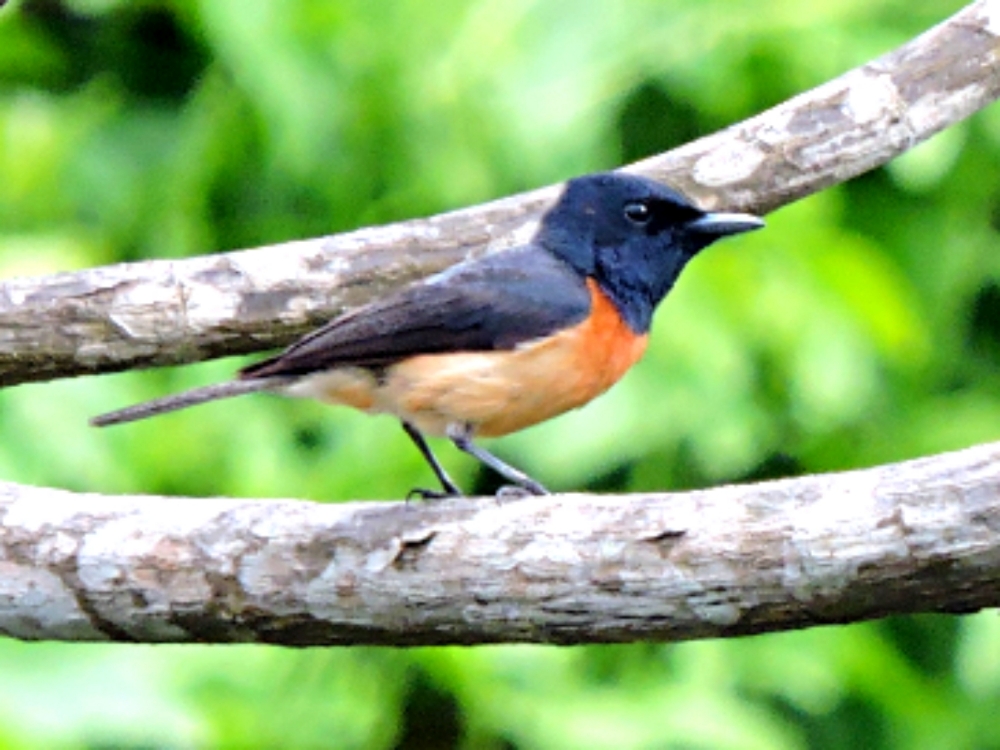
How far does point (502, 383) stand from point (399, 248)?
0.40m

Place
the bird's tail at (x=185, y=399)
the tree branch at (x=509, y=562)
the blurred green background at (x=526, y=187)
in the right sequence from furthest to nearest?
1. the blurred green background at (x=526, y=187)
2. the bird's tail at (x=185, y=399)
3. the tree branch at (x=509, y=562)

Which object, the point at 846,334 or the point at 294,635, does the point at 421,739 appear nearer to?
the point at 846,334

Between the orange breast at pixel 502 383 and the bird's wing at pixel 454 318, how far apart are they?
0.11 ft

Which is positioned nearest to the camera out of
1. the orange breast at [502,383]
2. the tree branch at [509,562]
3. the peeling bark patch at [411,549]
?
the tree branch at [509,562]

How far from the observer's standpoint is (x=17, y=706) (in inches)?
161

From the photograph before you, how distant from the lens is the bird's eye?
165 inches

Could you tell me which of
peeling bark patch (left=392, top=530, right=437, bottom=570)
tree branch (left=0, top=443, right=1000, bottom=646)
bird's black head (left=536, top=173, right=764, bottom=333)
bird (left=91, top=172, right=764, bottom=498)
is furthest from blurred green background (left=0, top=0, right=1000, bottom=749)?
peeling bark patch (left=392, top=530, right=437, bottom=570)

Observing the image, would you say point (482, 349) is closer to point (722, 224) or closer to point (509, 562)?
point (722, 224)

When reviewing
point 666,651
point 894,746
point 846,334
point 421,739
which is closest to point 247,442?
point 421,739

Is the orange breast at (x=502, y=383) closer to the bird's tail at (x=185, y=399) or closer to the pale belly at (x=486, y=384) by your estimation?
the pale belly at (x=486, y=384)

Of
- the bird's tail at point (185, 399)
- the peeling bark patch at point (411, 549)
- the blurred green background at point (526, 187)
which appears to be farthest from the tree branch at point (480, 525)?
the blurred green background at point (526, 187)

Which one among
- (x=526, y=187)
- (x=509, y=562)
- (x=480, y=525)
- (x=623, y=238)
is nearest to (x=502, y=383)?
(x=623, y=238)

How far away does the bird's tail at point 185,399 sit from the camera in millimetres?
3592

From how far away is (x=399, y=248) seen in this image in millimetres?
4016
